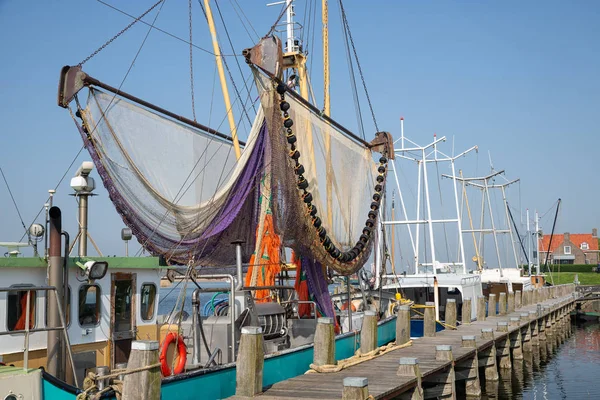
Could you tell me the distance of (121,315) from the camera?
446 inches

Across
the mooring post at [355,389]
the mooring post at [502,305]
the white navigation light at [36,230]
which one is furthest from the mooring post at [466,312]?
the white navigation light at [36,230]

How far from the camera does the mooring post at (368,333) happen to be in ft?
47.8

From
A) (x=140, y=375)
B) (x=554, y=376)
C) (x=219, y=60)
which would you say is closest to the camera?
(x=140, y=375)

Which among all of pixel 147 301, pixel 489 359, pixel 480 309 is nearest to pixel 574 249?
pixel 480 309

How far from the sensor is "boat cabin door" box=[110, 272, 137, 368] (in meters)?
11.1

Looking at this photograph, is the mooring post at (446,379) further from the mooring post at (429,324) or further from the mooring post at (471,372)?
the mooring post at (429,324)

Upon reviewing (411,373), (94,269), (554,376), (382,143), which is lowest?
(554,376)

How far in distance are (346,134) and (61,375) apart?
9.17m

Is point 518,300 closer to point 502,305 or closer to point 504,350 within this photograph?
point 502,305

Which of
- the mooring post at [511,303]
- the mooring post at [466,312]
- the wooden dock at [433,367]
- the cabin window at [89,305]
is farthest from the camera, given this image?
the mooring post at [511,303]

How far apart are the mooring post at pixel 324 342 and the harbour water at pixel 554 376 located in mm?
7705

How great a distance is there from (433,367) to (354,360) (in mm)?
1624

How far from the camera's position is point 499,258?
160 feet

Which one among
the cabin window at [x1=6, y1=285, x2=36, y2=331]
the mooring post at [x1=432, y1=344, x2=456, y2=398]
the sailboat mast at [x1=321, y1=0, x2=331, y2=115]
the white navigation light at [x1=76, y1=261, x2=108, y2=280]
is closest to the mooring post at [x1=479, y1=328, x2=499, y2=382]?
the mooring post at [x1=432, y1=344, x2=456, y2=398]
